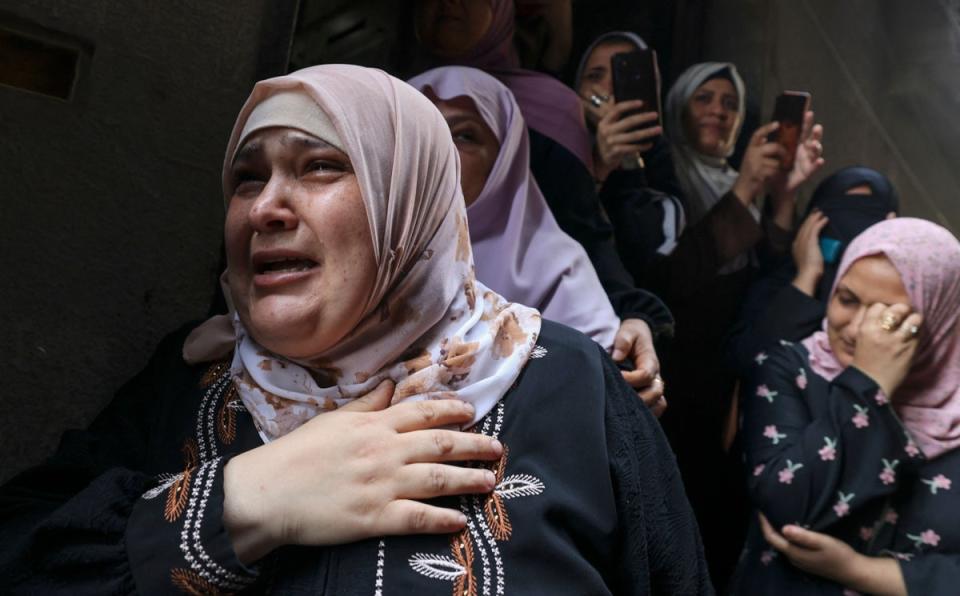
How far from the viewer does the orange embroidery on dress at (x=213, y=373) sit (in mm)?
1313

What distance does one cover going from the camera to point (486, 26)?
6.40 feet

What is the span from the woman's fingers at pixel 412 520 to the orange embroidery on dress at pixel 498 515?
5 cm

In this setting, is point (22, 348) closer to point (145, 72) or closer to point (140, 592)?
point (145, 72)

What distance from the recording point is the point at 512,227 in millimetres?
1756

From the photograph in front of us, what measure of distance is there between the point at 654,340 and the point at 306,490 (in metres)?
1.05

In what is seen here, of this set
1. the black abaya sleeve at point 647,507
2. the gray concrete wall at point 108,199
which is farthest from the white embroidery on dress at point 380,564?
the gray concrete wall at point 108,199

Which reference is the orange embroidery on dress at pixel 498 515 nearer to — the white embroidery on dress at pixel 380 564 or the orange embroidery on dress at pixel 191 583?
the white embroidery on dress at pixel 380 564

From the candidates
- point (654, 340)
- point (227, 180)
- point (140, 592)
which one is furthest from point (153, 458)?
point (654, 340)

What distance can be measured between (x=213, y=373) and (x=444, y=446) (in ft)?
1.29

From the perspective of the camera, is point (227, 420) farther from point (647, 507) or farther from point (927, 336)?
point (927, 336)

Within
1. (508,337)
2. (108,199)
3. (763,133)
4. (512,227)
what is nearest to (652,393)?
(512,227)

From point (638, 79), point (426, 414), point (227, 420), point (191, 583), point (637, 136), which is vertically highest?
point (638, 79)

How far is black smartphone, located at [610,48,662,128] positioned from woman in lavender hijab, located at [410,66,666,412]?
370 millimetres

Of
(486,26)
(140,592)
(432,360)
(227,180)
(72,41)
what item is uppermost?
(486,26)
